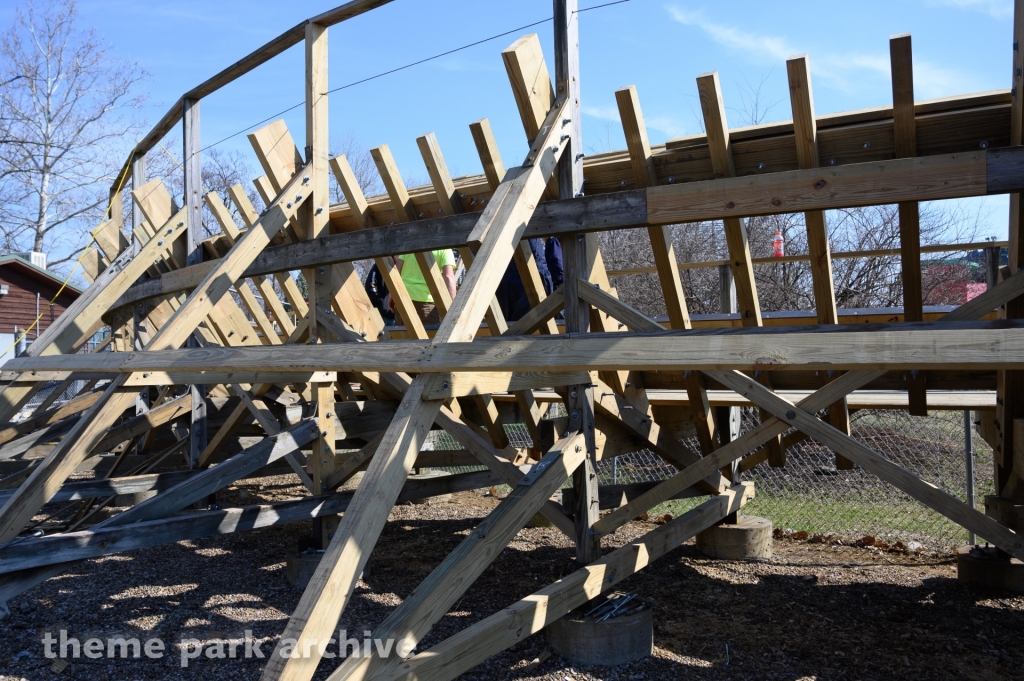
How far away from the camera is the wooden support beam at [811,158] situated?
13.0 ft

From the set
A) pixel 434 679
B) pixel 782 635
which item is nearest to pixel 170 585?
pixel 434 679

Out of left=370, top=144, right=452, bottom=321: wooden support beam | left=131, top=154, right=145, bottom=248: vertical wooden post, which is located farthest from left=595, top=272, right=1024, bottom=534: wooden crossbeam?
left=131, top=154, right=145, bottom=248: vertical wooden post

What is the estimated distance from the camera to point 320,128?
19.1ft

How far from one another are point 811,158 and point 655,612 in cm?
318

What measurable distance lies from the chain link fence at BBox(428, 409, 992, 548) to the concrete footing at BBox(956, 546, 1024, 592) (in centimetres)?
139

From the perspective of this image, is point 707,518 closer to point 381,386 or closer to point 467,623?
point 467,623

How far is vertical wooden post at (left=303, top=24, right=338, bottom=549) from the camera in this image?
5.80 meters

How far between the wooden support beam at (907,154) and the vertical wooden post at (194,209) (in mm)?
5593

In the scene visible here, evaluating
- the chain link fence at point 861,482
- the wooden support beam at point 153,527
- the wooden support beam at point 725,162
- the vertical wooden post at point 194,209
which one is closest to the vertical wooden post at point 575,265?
the wooden support beam at point 725,162

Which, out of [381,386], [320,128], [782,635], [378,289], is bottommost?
[782,635]

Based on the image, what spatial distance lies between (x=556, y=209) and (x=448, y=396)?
1.77 meters

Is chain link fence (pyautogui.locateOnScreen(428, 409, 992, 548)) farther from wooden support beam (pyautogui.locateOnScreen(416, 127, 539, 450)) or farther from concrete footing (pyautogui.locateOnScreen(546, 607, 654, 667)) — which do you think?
concrete footing (pyautogui.locateOnScreen(546, 607, 654, 667))

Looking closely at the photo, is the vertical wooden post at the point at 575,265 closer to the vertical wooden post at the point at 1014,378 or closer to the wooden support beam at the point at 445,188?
the wooden support beam at the point at 445,188

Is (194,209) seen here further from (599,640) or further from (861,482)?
(861,482)
